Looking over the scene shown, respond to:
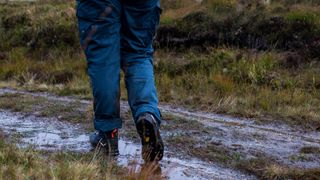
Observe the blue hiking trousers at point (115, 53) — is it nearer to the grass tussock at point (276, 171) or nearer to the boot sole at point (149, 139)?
the boot sole at point (149, 139)

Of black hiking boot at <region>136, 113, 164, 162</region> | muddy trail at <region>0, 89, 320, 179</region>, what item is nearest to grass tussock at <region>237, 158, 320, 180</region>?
muddy trail at <region>0, 89, 320, 179</region>

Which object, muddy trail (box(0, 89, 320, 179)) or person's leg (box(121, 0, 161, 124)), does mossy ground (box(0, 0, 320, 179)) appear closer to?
muddy trail (box(0, 89, 320, 179))

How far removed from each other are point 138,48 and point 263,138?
179 centimetres

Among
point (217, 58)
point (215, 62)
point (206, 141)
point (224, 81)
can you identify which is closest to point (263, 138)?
point (206, 141)

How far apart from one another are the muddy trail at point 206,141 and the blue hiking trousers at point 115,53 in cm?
38

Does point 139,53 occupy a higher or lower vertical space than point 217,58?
higher

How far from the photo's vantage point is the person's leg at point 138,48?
4.36 meters

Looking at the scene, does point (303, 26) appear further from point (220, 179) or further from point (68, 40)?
point (220, 179)

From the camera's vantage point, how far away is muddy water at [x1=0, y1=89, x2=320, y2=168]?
16.2 feet

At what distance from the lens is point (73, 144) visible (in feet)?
16.4

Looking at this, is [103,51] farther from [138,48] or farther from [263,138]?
[263,138]

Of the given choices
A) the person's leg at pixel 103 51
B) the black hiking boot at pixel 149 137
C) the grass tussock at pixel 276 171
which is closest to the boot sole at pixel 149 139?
the black hiking boot at pixel 149 137

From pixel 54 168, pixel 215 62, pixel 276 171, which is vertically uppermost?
pixel 54 168

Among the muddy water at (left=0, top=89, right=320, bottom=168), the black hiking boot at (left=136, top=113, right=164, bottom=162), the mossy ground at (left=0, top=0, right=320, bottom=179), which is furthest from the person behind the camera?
the mossy ground at (left=0, top=0, right=320, bottom=179)
